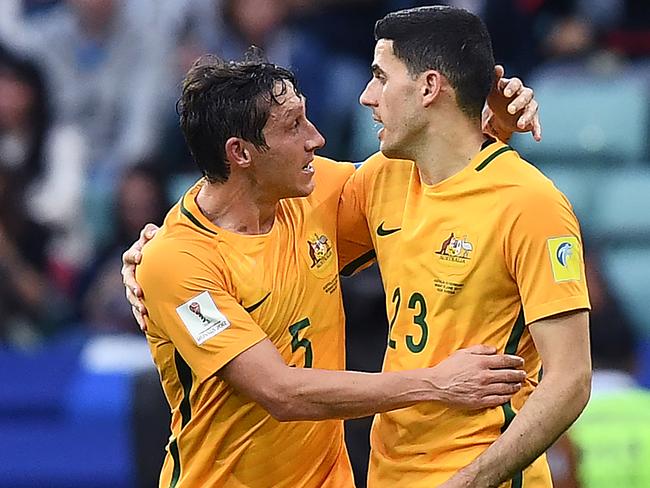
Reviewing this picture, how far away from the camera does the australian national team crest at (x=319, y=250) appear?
4320 mm

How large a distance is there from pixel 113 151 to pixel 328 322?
15.4ft

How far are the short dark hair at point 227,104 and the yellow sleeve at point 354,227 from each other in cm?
35

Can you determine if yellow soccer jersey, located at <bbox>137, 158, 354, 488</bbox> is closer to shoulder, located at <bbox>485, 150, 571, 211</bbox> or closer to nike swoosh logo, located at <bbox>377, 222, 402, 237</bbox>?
nike swoosh logo, located at <bbox>377, 222, 402, 237</bbox>

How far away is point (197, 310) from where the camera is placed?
161 inches

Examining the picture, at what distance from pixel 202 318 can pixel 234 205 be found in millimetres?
371

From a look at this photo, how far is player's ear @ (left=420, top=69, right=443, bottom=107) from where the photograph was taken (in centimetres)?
401

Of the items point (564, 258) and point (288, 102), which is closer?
point (564, 258)

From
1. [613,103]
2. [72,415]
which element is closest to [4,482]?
[72,415]

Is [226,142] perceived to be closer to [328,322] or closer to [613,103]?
[328,322]

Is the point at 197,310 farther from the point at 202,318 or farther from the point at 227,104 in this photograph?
the point at 227,104

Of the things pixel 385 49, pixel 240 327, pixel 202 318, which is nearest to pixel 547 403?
pixel 240 327

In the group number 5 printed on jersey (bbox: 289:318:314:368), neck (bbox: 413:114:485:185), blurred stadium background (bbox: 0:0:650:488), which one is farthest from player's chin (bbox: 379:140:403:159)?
blurred stadium background (bbox: 0:0:650:488)

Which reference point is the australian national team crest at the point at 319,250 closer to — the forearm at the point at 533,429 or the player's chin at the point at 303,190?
the player's chin at the point at 303,190

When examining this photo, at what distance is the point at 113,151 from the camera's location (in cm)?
877
